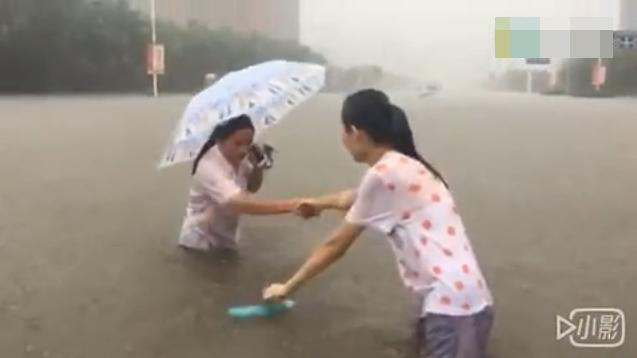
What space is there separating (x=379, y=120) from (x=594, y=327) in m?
0.35

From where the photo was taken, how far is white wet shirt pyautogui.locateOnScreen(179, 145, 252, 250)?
110 cm

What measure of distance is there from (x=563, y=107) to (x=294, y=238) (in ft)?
2.03

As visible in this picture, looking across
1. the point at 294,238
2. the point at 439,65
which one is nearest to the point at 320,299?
the point at 294,238

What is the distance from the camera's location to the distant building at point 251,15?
65.7 inches

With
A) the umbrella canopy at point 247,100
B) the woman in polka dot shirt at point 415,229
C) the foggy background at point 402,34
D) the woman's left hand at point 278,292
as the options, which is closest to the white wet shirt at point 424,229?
the woman in polka dot shirt at point 415,229

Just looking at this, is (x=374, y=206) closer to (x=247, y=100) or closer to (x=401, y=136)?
(x=401, y=136)

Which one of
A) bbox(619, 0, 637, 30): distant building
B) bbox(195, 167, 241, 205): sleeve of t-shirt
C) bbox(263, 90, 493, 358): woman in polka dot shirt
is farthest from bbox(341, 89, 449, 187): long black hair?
bbox(619, 0, 637, 30): distant building

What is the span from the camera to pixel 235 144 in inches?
43.9

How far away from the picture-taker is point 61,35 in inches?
73.3

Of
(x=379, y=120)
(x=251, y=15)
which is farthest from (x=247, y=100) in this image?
(x=251, y=15)

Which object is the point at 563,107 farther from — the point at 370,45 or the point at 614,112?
the point at 370,45

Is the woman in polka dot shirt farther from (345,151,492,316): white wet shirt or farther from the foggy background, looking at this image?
the foggy background

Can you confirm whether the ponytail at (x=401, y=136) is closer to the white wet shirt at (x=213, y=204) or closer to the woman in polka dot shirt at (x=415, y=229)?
the woman in polka dot shirt at (x=415, y=229)

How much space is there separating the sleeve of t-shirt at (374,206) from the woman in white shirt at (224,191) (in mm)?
151
